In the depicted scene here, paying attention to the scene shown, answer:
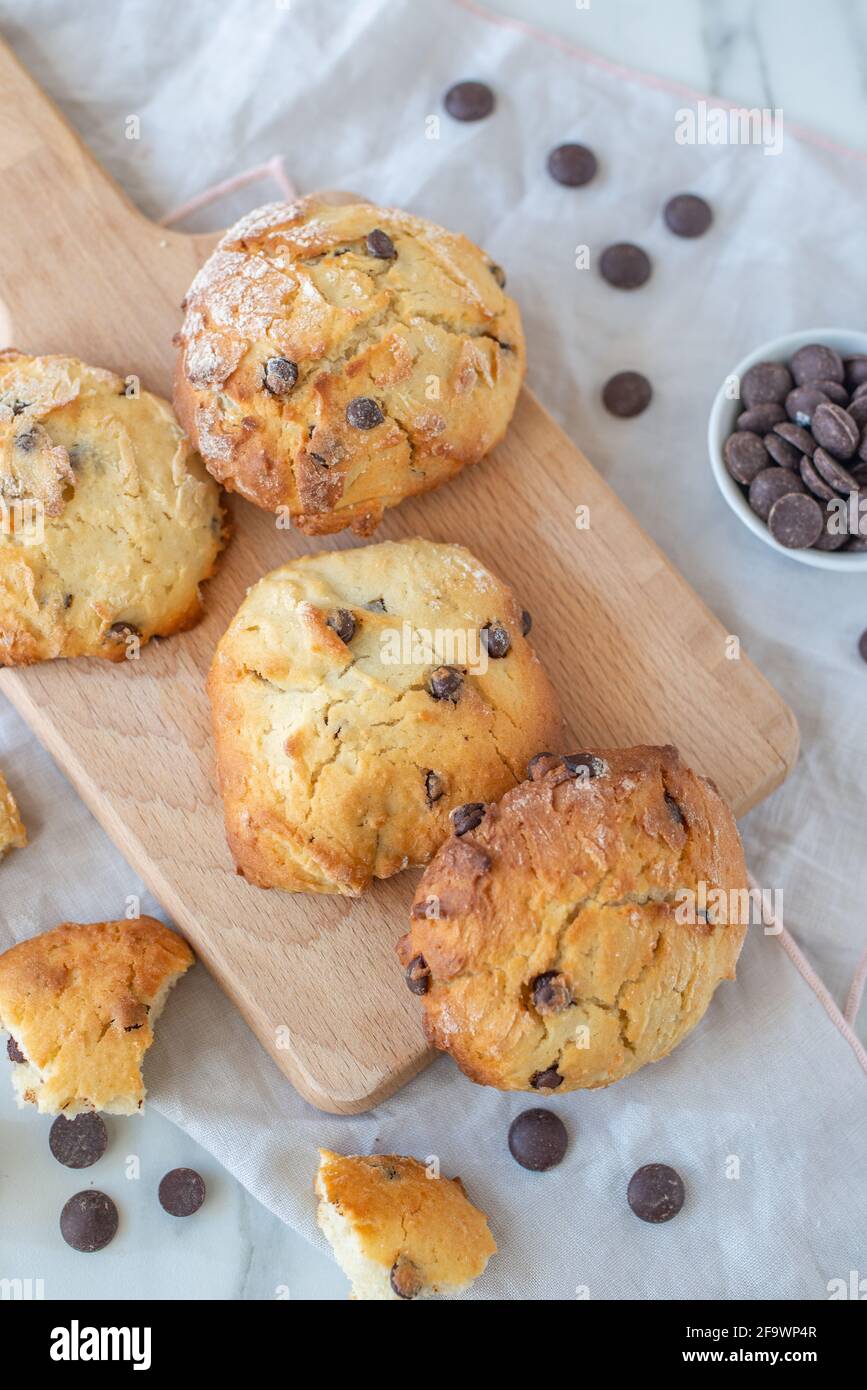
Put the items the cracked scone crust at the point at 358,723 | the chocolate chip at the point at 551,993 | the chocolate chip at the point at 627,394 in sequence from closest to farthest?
the chocolate chip at the point at 551,993, the cracked scone crust at the point at 358,723, the chocolate chip at the point at 627,394

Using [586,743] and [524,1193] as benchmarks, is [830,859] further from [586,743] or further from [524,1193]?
[524,1193]

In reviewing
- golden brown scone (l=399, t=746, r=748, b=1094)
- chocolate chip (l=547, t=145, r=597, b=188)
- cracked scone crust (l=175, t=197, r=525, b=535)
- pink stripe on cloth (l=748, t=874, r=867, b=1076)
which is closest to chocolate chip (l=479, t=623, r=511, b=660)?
golden brown scone (l=399, t=746, r=748, b=1094)

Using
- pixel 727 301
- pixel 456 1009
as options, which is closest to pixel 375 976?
pixel 456 1009

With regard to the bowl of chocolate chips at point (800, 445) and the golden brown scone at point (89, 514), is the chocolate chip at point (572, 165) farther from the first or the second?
the golden brown scone at point (89, 514)

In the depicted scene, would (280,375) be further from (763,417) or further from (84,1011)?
(84,1011)

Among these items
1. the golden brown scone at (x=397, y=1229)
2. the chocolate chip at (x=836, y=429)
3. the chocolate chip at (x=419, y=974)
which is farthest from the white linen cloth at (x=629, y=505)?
the chocolate chip at (x=419, y=974)

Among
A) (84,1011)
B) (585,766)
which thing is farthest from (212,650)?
(585,766)
